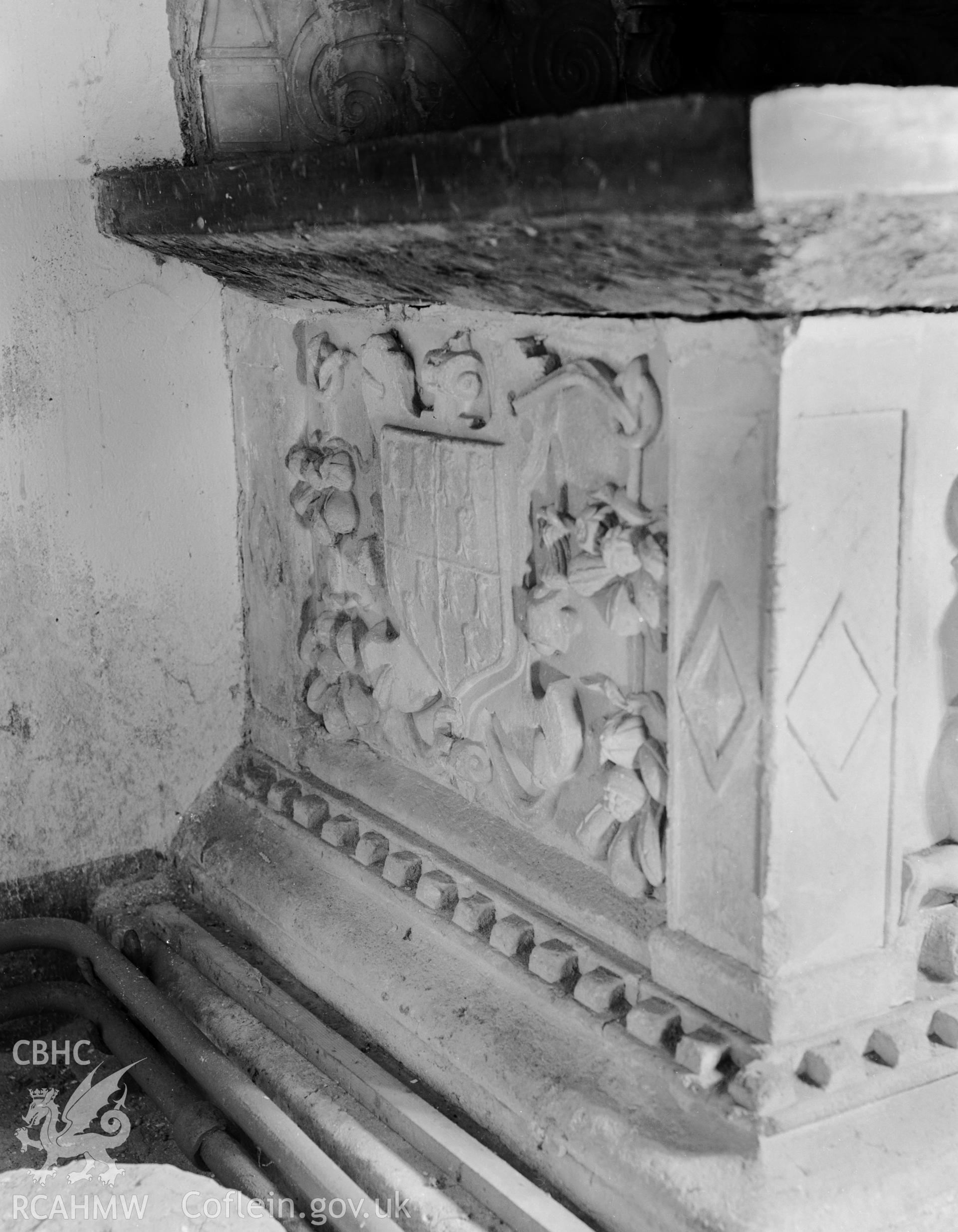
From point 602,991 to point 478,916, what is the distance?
335 mm

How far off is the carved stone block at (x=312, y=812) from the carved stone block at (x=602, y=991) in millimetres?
894

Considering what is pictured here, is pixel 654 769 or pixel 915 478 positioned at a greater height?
pixel 915 478

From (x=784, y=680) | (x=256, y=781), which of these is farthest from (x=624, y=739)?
(x=256, y=781)

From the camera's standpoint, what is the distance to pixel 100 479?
2947 mm

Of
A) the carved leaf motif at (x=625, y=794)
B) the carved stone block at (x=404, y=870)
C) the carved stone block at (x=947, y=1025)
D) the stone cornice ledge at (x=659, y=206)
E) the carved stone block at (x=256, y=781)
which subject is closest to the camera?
the stone cornice ledge at (x=659, y=206)

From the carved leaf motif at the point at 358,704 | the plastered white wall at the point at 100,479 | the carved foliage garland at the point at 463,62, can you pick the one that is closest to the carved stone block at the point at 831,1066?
the carved leaf motif at the point at 358,704

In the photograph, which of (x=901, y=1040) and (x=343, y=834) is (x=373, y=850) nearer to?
(x=343, y=834)

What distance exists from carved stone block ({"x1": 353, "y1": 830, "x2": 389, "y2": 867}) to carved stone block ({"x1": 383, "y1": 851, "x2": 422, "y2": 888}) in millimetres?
58

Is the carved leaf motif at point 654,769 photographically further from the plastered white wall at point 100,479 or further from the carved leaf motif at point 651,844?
the plastered white wall at point 100,479

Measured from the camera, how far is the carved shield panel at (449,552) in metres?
2.30

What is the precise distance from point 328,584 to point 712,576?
4.02ft

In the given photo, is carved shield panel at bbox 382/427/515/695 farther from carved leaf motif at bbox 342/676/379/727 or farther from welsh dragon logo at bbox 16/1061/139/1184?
welsh dragon logo at bbox 16/1061/139/1184

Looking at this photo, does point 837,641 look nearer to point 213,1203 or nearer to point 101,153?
point 213,1203

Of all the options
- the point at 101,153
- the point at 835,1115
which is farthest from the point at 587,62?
the point at 835,1115
